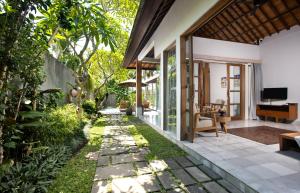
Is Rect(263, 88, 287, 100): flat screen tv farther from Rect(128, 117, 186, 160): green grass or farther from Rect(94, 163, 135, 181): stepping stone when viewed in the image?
Rect(94, 163, 135, 181): stepping stone

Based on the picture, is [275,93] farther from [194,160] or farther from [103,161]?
[103,161]

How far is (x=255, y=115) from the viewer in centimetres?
765

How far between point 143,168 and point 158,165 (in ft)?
0.90

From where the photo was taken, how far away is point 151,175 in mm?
2809

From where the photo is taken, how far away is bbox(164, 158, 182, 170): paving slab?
3076 millimetres

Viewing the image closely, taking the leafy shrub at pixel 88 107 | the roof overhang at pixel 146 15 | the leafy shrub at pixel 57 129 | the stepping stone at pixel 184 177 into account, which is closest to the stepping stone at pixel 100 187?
the stepping stone at pixel 184 177

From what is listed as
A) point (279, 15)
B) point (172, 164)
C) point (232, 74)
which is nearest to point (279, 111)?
point (232, 74)

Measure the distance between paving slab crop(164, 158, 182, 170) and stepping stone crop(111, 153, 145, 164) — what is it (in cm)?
51

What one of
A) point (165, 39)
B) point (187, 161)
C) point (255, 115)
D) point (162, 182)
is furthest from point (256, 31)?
point (162, 182)

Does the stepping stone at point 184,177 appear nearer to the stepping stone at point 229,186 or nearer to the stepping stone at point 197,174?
the stepping stone at point 197,174

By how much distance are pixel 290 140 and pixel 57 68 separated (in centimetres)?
626

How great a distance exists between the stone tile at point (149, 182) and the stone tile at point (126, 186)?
6 centimetres

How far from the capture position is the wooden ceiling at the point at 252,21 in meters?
5.35

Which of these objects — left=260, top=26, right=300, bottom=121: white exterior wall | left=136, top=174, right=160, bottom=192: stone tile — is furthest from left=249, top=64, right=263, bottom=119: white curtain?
left=136, top=174, right=160, bottom=192: stone tile
